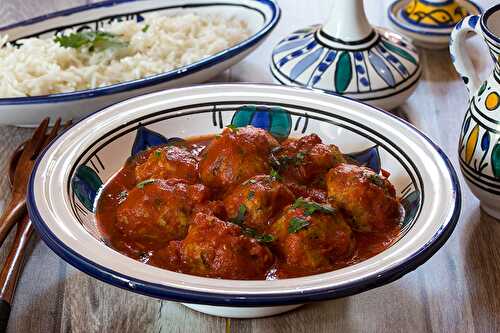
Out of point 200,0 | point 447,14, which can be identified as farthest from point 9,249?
point 447,14

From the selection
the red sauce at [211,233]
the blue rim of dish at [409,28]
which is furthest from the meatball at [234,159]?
the blue rim of dish at [409,28]

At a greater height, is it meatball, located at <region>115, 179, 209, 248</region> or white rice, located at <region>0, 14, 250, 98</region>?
meatball, located at <region>115, 179, 209, 248</region>

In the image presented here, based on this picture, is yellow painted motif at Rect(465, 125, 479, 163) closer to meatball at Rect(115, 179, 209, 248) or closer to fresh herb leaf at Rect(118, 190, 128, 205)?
meatball at Rect(115, 179, 209, 248)

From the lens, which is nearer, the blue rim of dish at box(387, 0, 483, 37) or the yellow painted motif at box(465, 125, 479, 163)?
the yellow painted motif at box(465, 125, 479, 163)

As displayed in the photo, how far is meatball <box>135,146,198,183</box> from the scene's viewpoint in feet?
6.54

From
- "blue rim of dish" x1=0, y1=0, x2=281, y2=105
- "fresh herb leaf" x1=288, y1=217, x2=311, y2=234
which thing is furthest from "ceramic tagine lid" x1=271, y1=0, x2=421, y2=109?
"fresh herb leaf" x1=288, y1=217, x2=311, y2=234

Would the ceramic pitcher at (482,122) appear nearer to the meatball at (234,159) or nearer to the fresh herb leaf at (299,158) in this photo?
the fresh herb leaf at (299,158)

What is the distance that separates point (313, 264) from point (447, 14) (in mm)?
1942

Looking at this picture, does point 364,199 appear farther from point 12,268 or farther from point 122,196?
point 12,268

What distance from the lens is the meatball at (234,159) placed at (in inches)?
76.5

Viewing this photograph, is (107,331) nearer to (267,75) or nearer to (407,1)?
(267,75)

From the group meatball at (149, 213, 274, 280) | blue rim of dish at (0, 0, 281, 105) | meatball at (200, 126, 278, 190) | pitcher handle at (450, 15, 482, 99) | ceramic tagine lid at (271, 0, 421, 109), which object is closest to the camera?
meatball at (149, 213, 274, 280)

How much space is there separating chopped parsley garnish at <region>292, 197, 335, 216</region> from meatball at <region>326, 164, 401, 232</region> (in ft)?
0.25

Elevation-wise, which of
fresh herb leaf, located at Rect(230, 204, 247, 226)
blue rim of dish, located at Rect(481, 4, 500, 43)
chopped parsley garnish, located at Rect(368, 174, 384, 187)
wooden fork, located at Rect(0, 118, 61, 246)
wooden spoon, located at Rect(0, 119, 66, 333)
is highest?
blue rim of dish, located at Rect(481, 4, 500, 43)
